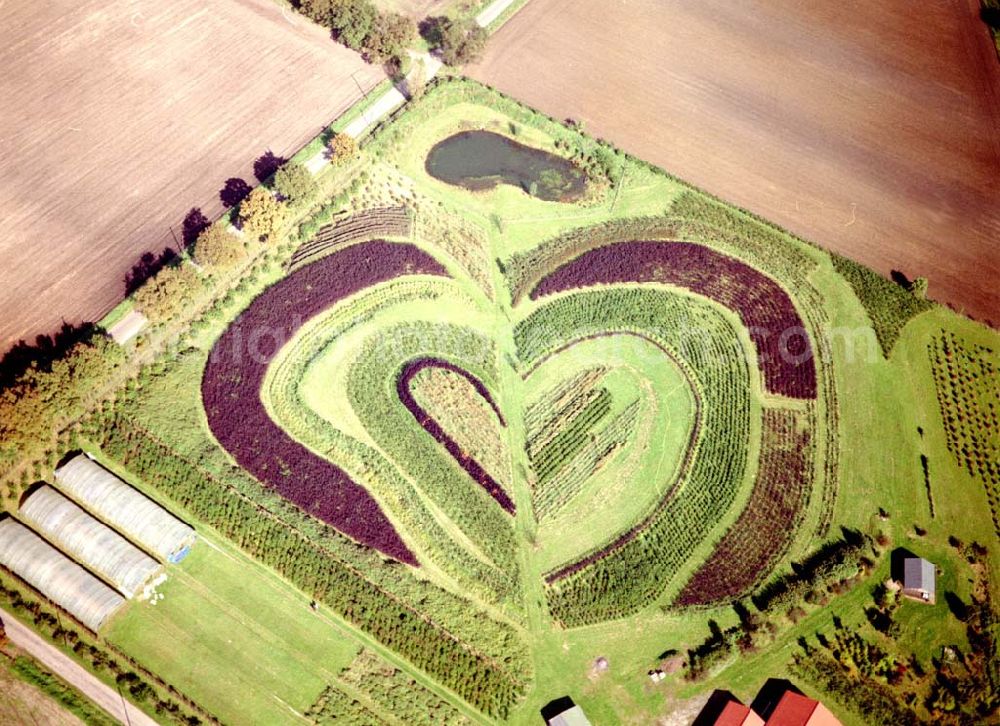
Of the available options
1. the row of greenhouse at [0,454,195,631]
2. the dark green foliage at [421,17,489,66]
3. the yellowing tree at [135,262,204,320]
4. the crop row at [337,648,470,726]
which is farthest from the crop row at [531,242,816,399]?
the row of greenhouse at [0,454,195,631]

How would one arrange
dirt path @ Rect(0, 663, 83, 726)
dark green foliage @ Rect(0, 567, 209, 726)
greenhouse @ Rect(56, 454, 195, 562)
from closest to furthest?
dirt path @ Rect(0, 663, 83, 726) → dark green foliage @ Rect(0, 567, 209, 726) → greenhouse @ Rect(56, 454, 195, 562)

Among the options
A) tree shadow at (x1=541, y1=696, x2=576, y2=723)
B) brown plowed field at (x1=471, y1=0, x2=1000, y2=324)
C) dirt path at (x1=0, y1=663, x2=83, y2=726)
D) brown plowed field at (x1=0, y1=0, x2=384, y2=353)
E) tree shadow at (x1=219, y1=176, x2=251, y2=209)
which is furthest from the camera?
brown plowed field at (x1=471, y1=0, x2=1000, y2=324)

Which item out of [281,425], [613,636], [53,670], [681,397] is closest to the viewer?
[53,670]

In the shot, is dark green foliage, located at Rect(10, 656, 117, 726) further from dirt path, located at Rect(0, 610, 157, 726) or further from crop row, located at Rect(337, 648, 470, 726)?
crop row, located at Rect(337, 648, 470, 726)

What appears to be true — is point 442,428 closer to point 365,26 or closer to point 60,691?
point 60,691

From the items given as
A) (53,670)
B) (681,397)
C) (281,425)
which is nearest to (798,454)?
(681,397)

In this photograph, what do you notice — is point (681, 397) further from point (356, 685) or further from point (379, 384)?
point (356, 685)
